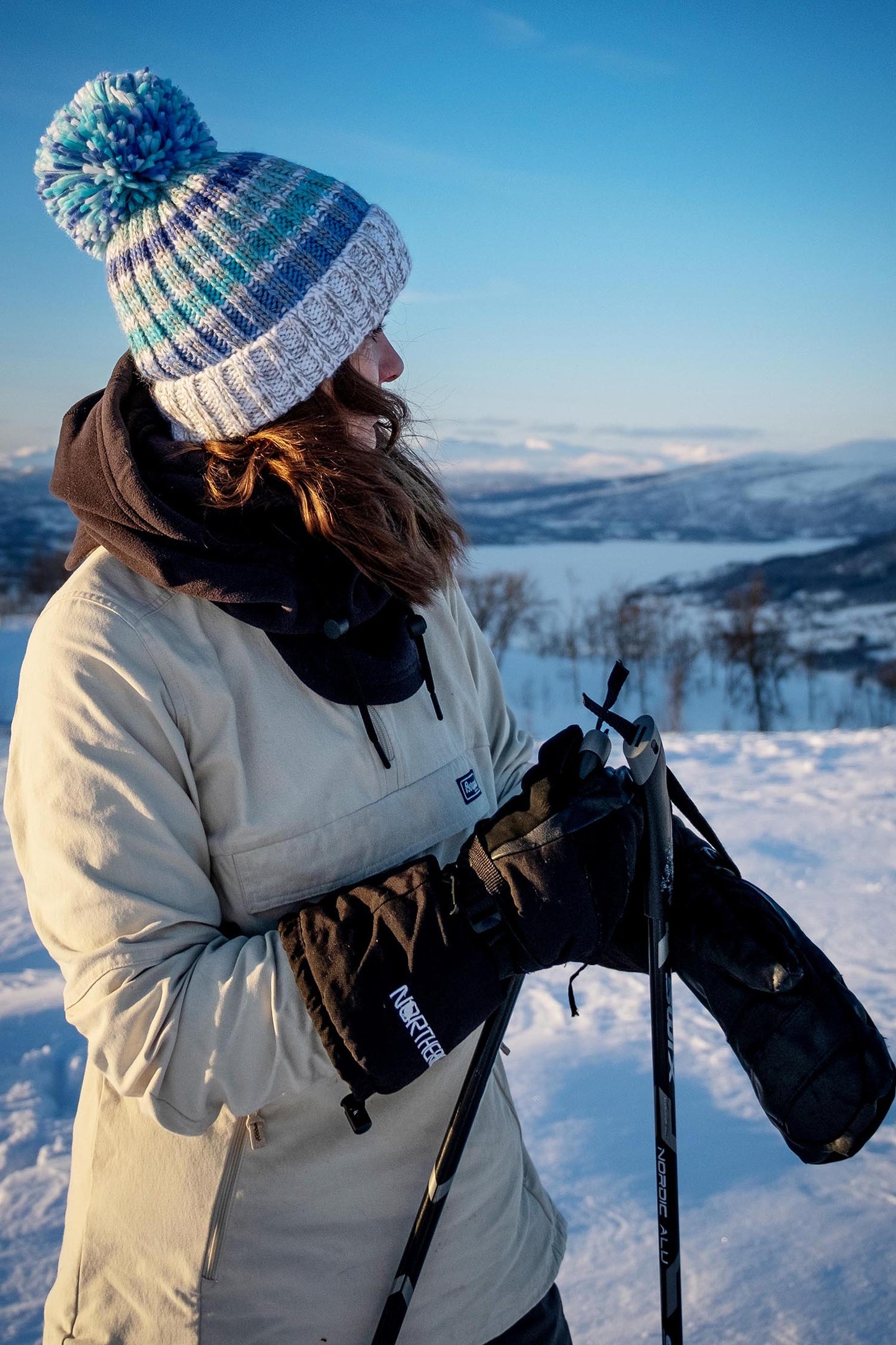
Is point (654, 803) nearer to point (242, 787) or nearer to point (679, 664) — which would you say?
point (242, 787)

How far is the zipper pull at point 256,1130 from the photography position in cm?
115

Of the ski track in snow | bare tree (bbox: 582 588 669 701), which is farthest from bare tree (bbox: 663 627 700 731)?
the ski track in snow

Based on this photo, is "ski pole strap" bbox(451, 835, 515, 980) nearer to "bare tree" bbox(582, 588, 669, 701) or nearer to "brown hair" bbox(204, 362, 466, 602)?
"brown hair" bbox(204, 362, 466, 602)

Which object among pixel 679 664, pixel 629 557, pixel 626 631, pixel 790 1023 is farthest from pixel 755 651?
pixel 629 557

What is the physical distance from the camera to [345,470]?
1255mm

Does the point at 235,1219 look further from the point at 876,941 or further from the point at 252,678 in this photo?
the point at 876,941

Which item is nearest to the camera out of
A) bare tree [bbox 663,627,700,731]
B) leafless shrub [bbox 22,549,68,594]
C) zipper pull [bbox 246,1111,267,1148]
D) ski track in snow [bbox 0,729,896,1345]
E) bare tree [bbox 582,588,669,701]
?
zipper pull [bbox 246,1111,267,1148]

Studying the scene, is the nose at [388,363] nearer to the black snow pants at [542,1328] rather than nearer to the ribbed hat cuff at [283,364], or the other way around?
the ribbed hat cuff at [283,364]

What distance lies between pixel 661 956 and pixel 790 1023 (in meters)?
Answer: 0.22

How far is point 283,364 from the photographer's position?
4.16ft

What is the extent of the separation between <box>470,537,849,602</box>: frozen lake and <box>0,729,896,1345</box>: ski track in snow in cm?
7196

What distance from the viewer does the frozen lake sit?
263 ft

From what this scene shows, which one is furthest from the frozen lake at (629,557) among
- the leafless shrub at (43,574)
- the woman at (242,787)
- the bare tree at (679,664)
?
the woman at (242,787)

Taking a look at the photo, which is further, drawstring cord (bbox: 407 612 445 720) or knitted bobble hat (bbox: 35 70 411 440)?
drawstring cord (bbox: 407 612 445 720)
